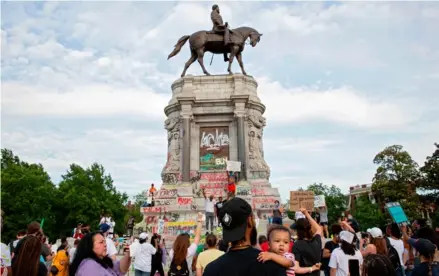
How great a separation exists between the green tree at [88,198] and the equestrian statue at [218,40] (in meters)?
28.8

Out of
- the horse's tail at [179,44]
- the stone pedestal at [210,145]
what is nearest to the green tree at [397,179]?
the stone pedestal at [210,145]

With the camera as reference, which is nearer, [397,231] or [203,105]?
[397,231]

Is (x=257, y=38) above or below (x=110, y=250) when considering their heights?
above

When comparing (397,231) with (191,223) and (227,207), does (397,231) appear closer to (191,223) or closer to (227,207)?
(227,207)

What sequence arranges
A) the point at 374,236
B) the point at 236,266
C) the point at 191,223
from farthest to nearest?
1. the point at 191,223
2. the point at 374,236
3. the point at 236,266

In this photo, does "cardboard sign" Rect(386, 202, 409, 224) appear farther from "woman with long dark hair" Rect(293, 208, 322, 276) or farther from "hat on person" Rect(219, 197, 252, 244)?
"hat on person" Rect(219, 197, 252, 244)

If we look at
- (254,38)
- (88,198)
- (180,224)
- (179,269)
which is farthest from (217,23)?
(88,198)

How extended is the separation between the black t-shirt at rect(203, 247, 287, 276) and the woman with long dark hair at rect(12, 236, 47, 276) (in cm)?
253

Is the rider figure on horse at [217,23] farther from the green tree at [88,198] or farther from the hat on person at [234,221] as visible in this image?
the green tree at [88,198]

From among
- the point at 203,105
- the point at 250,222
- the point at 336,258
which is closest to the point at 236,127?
the point at 203,105

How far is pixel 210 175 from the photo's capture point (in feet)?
86.3

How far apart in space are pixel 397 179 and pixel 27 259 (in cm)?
4872

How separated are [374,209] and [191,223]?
46.1 m

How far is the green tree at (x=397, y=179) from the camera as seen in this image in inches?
1754
